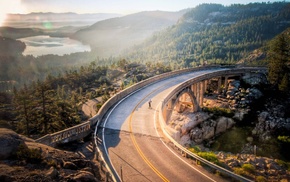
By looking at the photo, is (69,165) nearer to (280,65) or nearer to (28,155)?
(28,155)

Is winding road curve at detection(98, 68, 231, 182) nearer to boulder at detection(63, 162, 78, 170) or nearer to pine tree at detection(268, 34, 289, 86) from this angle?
boulder at detection(63, 162, 78, 170)

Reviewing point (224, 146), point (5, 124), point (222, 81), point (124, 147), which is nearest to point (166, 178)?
point (124, 147)

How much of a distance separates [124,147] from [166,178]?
23.3ft

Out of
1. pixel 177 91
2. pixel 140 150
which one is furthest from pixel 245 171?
pixel 177 91

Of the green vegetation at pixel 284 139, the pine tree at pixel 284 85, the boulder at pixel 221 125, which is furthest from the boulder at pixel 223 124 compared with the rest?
the pine tree at pixel 284 85

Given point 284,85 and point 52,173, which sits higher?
point 52,173

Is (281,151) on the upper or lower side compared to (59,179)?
lower

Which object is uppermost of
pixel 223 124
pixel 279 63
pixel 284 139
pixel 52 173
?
pixel 52 173

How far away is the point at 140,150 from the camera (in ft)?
79.8

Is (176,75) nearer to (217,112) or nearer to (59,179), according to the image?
(217,112)

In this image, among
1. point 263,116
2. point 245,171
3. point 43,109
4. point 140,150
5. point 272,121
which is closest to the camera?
point 245,171

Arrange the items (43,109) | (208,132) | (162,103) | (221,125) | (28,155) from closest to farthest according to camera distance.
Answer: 1. (28,155)
2. (43,109)
3. (162,103)
4. (208,132)
5. (221,125)

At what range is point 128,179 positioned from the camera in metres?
19.2

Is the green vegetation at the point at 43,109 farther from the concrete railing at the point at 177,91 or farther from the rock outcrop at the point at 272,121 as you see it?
the rock outcrop at the point at 272,121
